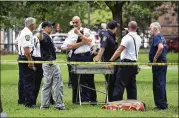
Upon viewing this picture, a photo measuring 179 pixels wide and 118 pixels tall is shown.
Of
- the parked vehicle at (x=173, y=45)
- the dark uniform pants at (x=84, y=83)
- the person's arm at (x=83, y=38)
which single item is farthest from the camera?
the parked vehicle at (x=173, y=45)

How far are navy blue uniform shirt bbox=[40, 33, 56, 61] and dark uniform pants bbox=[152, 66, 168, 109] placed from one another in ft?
7.54

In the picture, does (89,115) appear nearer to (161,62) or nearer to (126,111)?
(126,111)

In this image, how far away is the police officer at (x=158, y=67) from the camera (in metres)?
14.1

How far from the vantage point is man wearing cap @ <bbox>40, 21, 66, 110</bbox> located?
1356 centimetres

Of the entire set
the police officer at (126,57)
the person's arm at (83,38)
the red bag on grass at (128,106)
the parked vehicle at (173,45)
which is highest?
the person's arm at (83,38)

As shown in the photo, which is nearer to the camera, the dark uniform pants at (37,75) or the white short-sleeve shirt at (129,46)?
the white short-sleeve shirt at (129,46)

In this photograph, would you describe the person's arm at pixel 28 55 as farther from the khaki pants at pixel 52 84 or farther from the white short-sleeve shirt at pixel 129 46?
the white short-sleeve shirt at pixel 129 46

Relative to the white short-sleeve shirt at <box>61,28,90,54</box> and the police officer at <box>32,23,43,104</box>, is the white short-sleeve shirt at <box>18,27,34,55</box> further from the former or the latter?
the white short-sleeve shirt at <box>61,28,90,54</box>

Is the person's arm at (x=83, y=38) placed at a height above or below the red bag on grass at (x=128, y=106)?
above

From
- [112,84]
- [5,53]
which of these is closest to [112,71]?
[112,84]

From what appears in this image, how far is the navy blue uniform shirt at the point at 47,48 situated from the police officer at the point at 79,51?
38.9 inches

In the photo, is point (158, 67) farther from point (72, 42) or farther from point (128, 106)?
point (72, 42)

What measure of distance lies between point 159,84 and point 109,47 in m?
1.54

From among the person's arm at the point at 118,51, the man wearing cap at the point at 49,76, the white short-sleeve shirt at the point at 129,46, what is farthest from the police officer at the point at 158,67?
the man wearing cap at the point at 49,76
